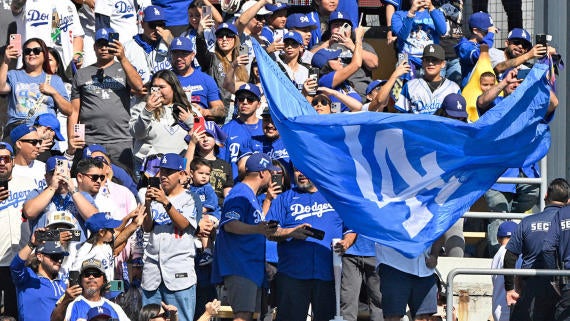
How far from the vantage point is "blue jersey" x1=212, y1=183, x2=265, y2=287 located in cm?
1689

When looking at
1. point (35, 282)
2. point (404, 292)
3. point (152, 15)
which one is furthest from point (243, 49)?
point (35, 282)

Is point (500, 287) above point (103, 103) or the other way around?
the other way around

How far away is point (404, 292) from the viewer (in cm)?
1667

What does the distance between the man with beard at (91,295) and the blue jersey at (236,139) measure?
326 centimetres

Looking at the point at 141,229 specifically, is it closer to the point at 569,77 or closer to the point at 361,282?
the point at 361,282

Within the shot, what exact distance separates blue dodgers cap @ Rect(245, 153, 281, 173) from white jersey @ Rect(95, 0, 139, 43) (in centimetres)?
472

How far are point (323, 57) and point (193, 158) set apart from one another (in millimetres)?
3165

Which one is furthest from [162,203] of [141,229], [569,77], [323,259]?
[569,77]

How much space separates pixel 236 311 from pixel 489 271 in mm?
2634

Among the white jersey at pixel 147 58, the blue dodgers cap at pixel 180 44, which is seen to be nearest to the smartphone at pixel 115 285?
the blue dodgers cap at pixel 180 44

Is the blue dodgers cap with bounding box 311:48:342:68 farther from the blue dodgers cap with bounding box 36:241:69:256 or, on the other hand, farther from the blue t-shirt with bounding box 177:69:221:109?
the blue dodgers cap with bounding box 36:241:69:256

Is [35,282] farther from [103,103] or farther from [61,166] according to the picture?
[103,103]

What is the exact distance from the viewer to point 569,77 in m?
21.8

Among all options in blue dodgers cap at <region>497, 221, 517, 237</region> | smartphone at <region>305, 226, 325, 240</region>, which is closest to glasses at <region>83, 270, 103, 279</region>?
smartphone at <region>305, 226, 325, 240</region>
